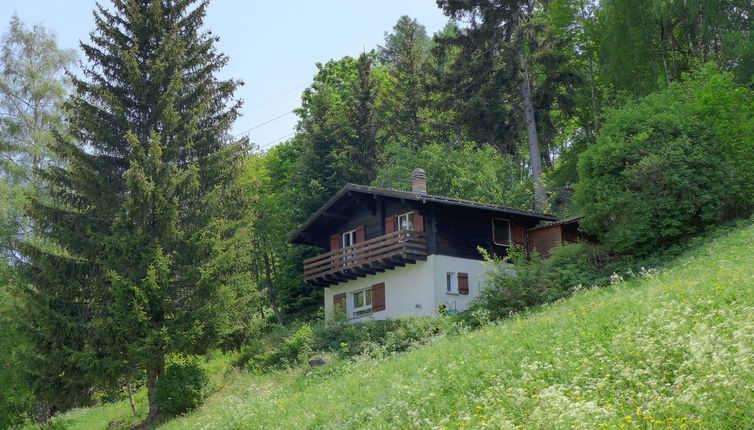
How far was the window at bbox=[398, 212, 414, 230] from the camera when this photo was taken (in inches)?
1326

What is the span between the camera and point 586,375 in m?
11.9

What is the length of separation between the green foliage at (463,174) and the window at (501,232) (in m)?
5.43

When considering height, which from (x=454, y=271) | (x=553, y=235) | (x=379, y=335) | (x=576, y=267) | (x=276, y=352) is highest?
(x=553, y=235)

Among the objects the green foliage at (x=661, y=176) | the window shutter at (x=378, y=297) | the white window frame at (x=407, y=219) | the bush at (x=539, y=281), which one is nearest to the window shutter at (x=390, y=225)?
the white window frame at (x=407, y=219)

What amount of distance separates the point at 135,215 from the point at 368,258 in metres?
12.1

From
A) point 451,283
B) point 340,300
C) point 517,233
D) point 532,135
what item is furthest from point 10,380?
point 532,135

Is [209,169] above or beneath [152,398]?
above

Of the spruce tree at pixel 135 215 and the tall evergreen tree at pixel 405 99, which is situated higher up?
the tall evergreen tree at pixel 405 99

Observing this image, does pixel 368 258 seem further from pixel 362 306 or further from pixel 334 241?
pixel 334 241

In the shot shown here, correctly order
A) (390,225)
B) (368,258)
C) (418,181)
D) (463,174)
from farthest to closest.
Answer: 1. (463,174)
2. (418,181)
3. (390,225)
4. (368,258)

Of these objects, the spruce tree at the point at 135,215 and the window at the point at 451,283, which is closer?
Answer: the spruce tree at the point at 135,215

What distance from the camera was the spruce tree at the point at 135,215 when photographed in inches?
930

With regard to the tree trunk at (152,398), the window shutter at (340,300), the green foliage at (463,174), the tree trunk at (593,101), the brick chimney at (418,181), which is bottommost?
the tree trunk at (152,398)

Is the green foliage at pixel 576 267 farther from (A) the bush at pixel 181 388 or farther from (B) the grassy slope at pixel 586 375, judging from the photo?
(A) the bush at pixel 181 388
